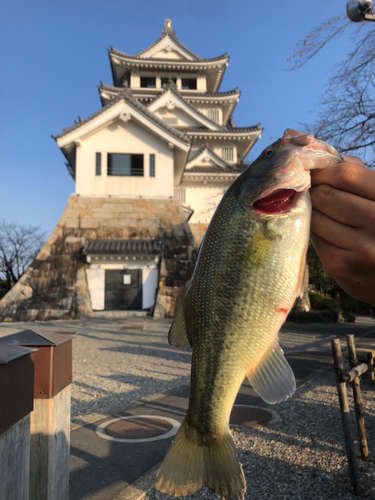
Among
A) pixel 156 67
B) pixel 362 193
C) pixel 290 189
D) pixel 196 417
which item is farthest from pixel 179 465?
pixel 156 67

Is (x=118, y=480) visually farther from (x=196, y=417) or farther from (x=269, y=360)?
(x=269, y=360)

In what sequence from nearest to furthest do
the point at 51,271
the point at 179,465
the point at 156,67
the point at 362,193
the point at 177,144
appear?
the point at 362,193 < the point at 179,465 < the point at 51,271 < the point at 177,144 < the point at 156,67

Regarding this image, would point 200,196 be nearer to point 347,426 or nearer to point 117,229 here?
point 117,229

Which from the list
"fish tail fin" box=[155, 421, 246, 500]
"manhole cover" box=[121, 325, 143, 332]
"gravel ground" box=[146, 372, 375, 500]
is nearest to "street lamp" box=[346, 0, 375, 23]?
"gravel ground" box=[146, 372, 375, 500]

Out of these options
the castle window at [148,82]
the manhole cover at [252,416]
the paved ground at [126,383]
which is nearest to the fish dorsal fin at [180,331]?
the paved ground at [126,383]

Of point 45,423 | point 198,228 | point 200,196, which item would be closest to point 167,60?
point 200,196
